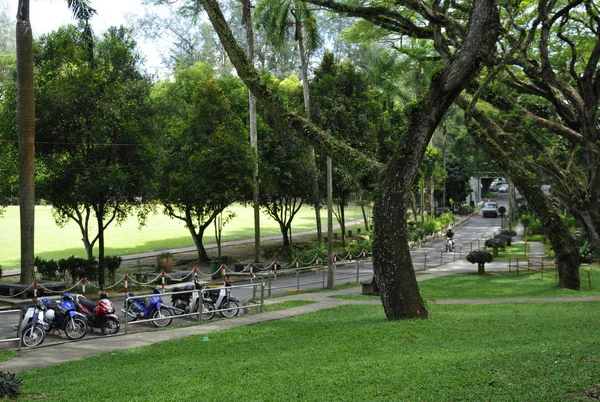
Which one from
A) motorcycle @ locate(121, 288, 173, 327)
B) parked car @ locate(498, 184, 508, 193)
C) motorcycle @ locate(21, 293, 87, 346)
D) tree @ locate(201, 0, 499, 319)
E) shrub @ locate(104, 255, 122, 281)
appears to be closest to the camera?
tree @ locate(201, 0, 499, 319)

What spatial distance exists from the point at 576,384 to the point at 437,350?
3.42 metres

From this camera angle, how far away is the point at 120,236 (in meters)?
49.7

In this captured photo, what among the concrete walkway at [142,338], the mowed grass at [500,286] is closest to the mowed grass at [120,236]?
the mowed grass at [500,286]

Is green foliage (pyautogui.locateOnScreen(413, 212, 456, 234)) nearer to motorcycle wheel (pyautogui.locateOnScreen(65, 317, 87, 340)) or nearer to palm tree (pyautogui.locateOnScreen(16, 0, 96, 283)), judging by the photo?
palm tree (pyautogui.locateOnScreen(16, 0, 96, 283))

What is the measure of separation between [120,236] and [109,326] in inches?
1408

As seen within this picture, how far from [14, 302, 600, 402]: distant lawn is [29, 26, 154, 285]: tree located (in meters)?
13.4

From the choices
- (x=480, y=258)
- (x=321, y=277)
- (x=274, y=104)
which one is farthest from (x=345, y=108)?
(x=274, y=104)

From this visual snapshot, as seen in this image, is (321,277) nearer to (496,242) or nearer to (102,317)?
(496,242)

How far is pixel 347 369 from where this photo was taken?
9297 millimetres

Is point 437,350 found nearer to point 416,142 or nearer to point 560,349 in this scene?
point 560,349

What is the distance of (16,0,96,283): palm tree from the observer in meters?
21.5

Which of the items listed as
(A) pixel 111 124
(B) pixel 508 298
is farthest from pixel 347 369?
(A) pixel 111 124

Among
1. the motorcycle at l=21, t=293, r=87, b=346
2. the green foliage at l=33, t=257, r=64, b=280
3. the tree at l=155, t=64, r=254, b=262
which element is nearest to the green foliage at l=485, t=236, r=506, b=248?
the tree at l=155, t=64, r=254, b=262

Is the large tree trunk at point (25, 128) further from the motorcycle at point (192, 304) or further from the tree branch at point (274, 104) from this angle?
the tree branch at point (274, 104)
